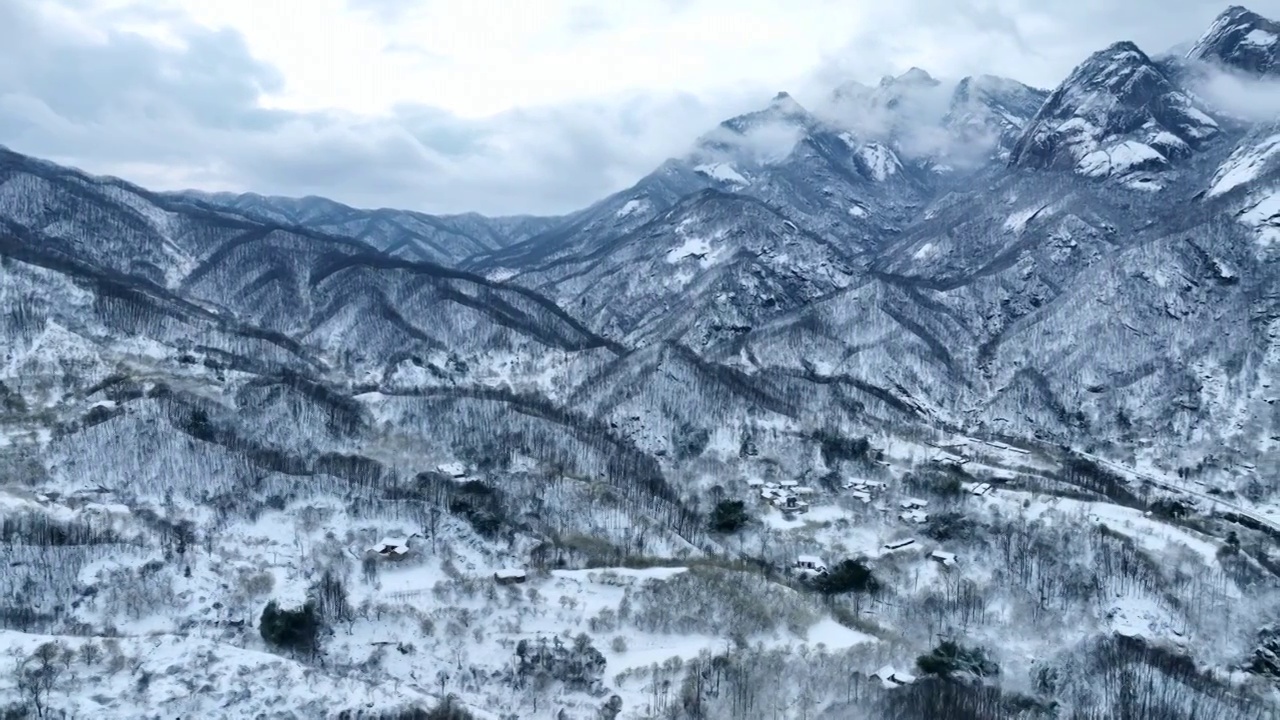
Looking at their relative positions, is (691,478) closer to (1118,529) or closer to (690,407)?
(690,407)

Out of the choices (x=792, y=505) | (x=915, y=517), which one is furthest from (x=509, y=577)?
(x=915, y=517)

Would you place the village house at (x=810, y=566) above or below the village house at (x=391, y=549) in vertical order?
above

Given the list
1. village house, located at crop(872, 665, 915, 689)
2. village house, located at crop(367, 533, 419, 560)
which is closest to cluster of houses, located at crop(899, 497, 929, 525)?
village house, located at crop(872, 665, 915, 689)

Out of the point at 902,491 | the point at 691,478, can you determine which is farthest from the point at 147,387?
the point at 902,491

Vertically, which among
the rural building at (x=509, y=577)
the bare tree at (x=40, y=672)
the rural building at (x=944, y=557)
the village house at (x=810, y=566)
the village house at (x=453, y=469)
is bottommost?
the bare tree at (x=40, y=672)

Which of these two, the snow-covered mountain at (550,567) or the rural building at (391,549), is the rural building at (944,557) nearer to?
the snow-covered mountain at (550,567)

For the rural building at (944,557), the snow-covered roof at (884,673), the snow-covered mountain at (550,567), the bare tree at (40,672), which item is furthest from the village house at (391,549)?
the rural building at (944,557)

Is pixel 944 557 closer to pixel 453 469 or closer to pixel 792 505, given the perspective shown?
pixel 792 505

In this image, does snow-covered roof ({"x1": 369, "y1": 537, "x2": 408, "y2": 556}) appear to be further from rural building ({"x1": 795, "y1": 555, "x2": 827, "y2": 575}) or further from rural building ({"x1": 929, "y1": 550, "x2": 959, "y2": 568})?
rural building ({"x1": 929, "y1": 550, "x2": 959, "y2": 568})
